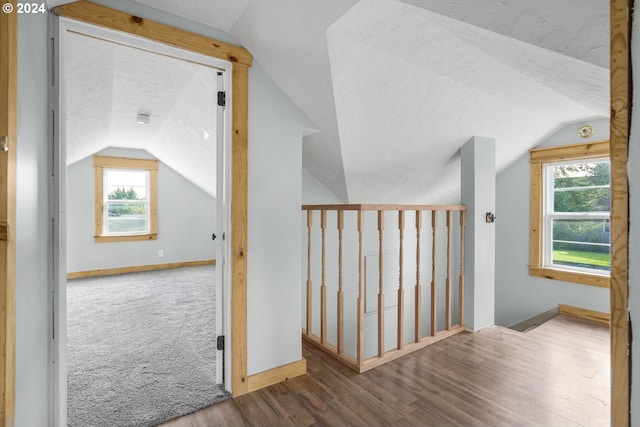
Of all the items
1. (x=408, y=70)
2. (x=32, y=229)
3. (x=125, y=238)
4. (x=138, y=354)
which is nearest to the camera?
(x=32, y=229)

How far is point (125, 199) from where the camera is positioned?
5230mm

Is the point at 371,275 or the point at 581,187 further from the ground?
the point at 581,187

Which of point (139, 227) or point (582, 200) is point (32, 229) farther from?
point (139, 227)

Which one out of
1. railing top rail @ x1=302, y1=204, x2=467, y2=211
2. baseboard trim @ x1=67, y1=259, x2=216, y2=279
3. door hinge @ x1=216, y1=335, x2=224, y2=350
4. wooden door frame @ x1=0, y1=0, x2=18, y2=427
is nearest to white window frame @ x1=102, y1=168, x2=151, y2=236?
baseboard trim @ x1=67, y1=259, x2=216, y2=279

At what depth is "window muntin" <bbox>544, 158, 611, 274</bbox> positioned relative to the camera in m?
3.05

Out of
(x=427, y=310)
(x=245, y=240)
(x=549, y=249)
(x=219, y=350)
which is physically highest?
(x=245, y=240)

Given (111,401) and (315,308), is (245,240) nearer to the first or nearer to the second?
(111,401)

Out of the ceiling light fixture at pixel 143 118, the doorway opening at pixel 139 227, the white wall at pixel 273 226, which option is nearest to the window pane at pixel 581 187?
the white wall at pixel 273 226

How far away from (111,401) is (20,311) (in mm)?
1154

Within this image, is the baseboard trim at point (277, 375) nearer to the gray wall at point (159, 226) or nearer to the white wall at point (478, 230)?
the white wall at point (478, 230)

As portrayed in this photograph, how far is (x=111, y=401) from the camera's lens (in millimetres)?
1704

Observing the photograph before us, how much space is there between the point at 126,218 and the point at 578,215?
20.9 ft

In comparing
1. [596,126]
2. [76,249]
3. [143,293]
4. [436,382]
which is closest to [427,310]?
[436,382]

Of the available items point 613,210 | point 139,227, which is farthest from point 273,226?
point 139,227
